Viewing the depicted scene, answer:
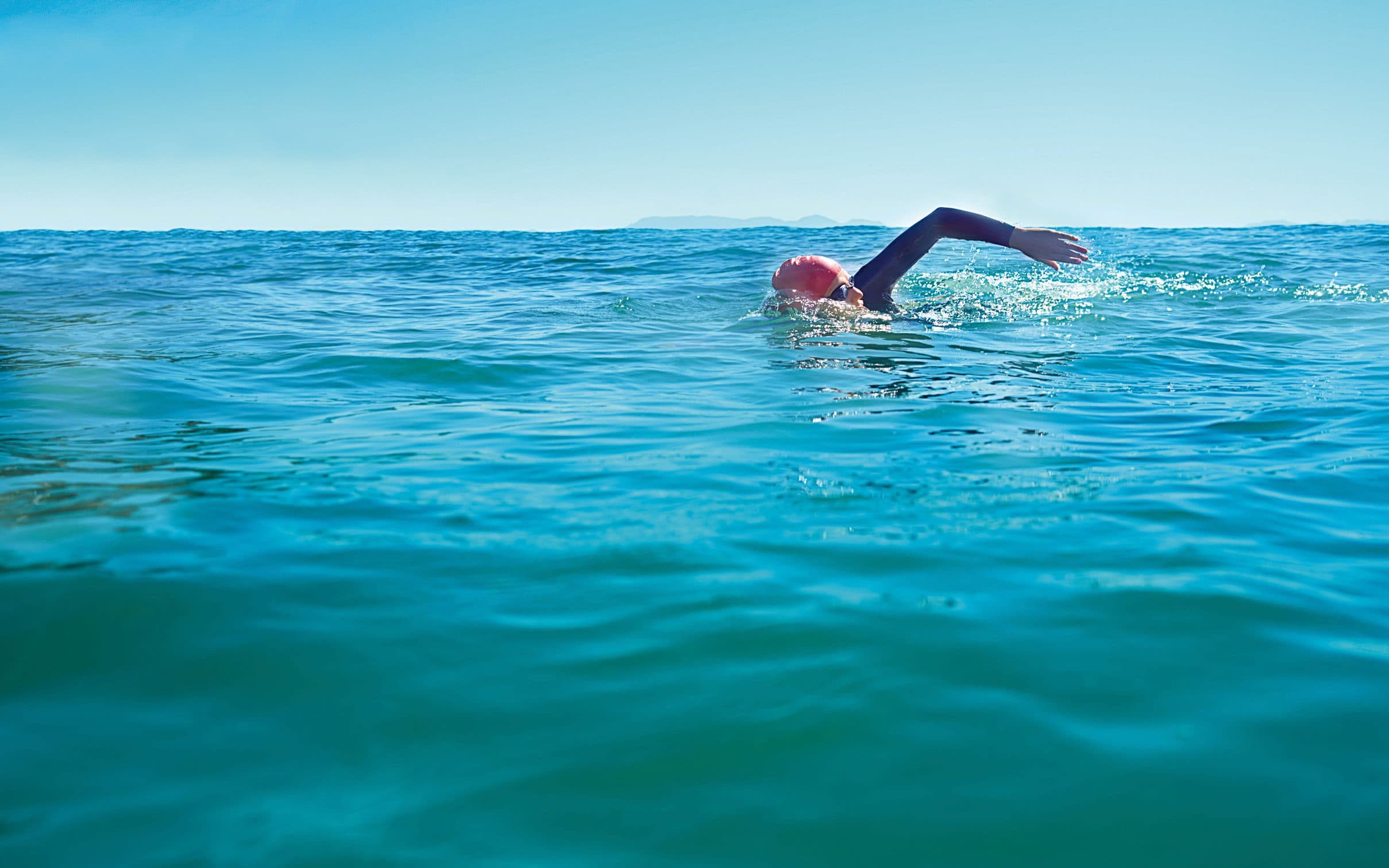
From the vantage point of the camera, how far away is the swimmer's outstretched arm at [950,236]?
22.5ft

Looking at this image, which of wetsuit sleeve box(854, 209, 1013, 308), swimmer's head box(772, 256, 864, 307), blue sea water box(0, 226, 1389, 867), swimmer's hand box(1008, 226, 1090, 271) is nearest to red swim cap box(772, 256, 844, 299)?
swimmer's head box(772, 256, 864, 307)

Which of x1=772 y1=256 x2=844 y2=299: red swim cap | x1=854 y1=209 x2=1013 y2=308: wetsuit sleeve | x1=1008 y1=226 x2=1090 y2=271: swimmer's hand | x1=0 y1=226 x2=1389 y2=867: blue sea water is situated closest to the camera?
x1=0 y1=226 x2=1389 y2=867: blue sea water

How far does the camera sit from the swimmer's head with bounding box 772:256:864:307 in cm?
809

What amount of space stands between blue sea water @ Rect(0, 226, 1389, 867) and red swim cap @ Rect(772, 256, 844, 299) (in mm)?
2903

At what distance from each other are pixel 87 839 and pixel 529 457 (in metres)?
2.37

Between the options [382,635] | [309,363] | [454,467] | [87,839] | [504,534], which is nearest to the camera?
[87,839]

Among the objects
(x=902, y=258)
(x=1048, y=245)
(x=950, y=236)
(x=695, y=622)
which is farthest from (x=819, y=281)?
(x=695, y=622)

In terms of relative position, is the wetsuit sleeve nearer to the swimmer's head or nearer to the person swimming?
the person swimming

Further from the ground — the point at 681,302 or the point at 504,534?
the point at 681,302

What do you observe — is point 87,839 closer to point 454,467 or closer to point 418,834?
point 418,834

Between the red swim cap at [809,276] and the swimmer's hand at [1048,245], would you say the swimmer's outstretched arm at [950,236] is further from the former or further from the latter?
the red swim cap at [809,276]

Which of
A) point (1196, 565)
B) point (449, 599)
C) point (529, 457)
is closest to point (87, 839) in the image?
point (449, 599)

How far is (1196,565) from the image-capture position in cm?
254

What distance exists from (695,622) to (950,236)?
600 cm
